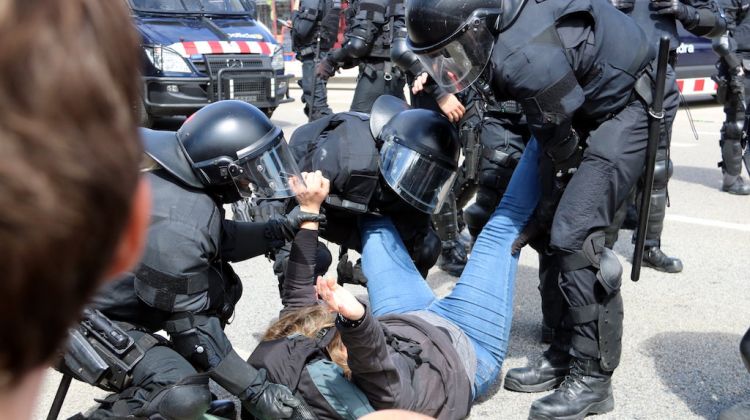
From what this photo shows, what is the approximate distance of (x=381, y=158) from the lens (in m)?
3.15

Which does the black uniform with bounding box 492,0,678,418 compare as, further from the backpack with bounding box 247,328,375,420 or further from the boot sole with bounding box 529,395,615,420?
the backpack with bounding box 247,328,375,420

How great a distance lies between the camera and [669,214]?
5.97 meters

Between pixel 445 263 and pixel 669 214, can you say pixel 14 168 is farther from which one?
pixel 669 214

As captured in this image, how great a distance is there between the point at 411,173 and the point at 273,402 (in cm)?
111

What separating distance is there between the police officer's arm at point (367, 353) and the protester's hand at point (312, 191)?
1.88 ft

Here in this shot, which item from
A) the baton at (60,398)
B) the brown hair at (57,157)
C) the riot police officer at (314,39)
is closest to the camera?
the brown hair at (57,157)

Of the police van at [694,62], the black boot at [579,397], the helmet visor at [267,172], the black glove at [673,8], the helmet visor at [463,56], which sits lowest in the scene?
the police van at [694,62]

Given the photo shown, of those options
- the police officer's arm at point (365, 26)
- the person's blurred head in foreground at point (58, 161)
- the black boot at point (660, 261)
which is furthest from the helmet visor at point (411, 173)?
the police officer's arm at point (365, 26)

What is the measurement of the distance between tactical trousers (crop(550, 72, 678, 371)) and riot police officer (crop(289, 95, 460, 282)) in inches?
21.8

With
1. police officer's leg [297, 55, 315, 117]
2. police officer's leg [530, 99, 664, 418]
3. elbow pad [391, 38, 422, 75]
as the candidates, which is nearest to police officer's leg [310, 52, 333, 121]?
police officer's leg [297, 55, 315, 117]

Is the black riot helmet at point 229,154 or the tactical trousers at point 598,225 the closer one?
the black riot helmet at point 229,154

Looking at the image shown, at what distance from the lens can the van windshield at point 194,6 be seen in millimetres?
8883

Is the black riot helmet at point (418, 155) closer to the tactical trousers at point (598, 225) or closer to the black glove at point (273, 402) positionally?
the tactical trousers at point (598, 225)

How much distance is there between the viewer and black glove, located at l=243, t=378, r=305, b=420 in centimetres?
244
